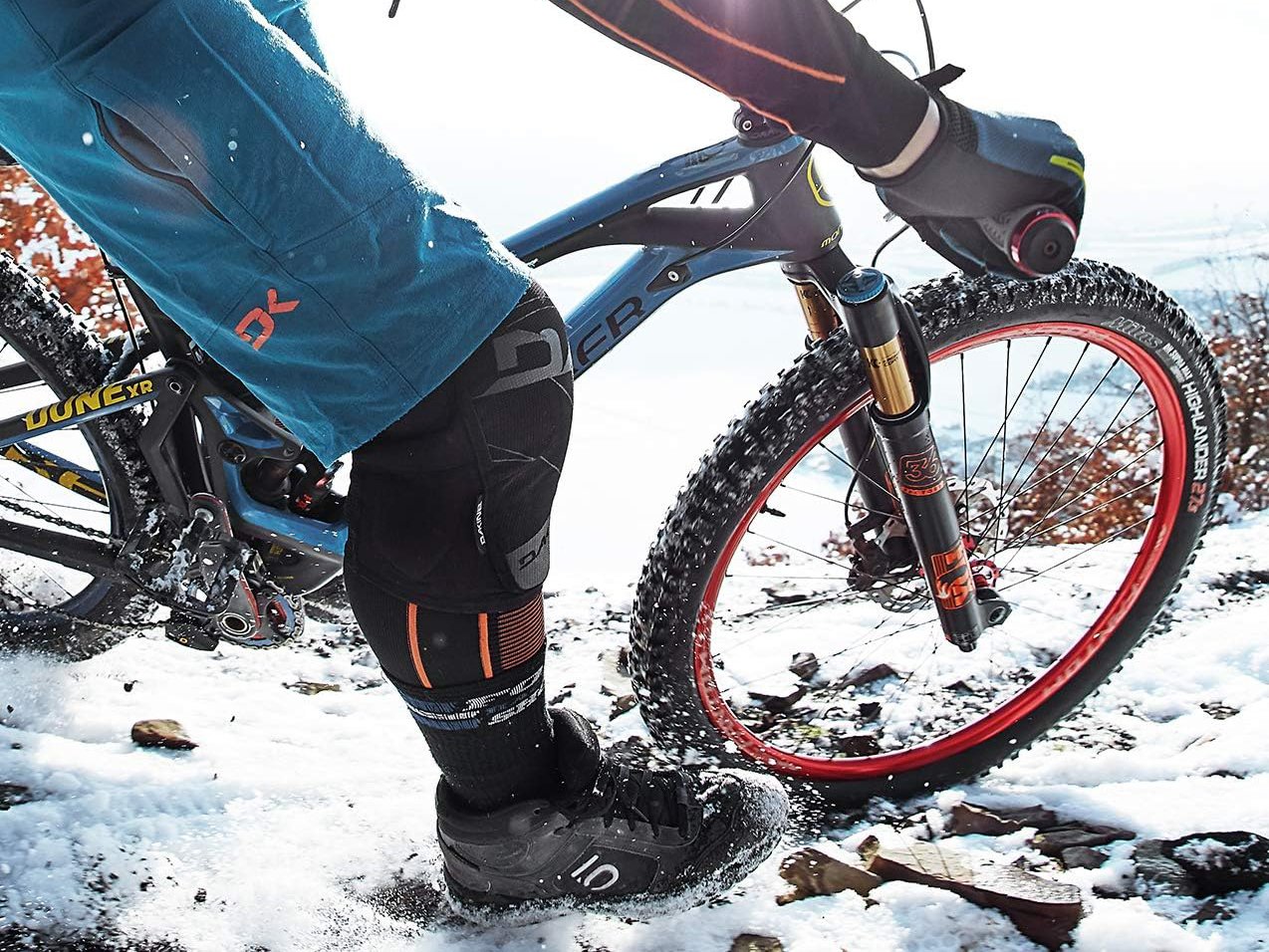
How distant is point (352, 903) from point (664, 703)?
0.61m

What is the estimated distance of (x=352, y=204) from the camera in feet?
3.21

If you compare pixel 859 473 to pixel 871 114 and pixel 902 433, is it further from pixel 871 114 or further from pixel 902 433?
pixel 871 114

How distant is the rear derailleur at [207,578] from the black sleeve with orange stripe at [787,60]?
4.02ft

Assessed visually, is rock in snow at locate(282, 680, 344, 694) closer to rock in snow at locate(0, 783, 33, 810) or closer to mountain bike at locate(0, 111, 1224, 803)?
mountain bike at locate(0, 111, 1224, 803)

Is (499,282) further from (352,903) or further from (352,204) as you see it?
(352,903)

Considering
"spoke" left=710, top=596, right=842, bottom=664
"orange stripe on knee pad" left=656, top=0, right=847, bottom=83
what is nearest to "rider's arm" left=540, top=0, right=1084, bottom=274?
"orange stripe on knee pad" left=656, top=0, right=847, bottom=83

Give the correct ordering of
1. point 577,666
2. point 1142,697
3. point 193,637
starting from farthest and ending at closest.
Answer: point 577,666, point 1142,697, point 193,637

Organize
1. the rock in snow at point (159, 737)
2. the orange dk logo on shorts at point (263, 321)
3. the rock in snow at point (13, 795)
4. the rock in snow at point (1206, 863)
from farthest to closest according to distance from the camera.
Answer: the rock in snow at point (159, 737), the rock in snow at point (13, 795), the rock in snow at point (1206, 863), the orange dk logo on shorts at point (263, 321)

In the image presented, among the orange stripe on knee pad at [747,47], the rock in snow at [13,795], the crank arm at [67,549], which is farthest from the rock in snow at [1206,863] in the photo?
the crank arm at [67,549]

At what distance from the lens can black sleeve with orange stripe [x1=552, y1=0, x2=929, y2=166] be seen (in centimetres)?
100

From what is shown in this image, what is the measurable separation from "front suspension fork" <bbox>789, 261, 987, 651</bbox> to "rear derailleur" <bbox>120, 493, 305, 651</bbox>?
1159 mm

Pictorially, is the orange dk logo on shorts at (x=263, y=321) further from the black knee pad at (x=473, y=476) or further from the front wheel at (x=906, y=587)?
the front wheel at (x=906, y=587)

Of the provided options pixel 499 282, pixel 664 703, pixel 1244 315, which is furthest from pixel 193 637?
pixel 1244 315

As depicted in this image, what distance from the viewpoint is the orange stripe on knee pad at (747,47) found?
99 centimetres
